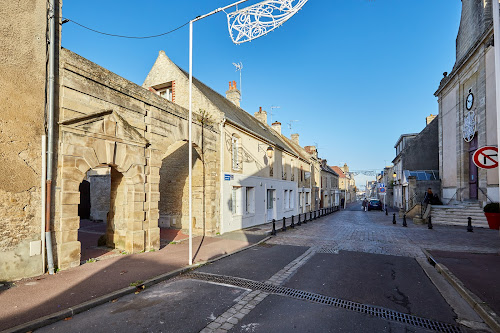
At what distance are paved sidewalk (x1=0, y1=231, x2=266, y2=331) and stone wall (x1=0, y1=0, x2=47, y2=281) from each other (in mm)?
646

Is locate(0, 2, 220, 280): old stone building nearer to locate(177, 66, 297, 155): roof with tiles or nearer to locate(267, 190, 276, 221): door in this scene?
locate(177, 66, 297, 155): roof with tiles

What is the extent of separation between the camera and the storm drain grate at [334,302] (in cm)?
434

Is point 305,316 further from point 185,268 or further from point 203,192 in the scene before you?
point 203,192

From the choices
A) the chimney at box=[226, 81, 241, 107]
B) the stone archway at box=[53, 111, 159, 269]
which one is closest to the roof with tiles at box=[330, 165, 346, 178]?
the chimney at box=[226, 81, 241, 107]

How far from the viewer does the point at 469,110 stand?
58.7 feet

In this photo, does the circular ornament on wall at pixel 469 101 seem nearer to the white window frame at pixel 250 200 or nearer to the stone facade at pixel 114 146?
the white window frame at pixel 250 200

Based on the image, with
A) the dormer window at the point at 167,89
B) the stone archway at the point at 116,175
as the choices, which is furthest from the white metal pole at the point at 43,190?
the dormer window at the point at 167,89

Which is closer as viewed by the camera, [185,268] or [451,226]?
[185,268]

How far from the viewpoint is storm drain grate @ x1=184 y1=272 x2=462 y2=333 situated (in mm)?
4344

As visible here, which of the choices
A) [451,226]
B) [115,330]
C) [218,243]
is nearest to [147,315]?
[115,330]

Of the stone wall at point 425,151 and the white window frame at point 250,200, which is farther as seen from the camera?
the stone wall at point 425,151

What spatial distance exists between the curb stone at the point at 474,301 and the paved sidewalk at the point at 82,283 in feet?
20.8

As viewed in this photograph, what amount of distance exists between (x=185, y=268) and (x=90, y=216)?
1335cm

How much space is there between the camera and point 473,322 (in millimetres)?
4418
